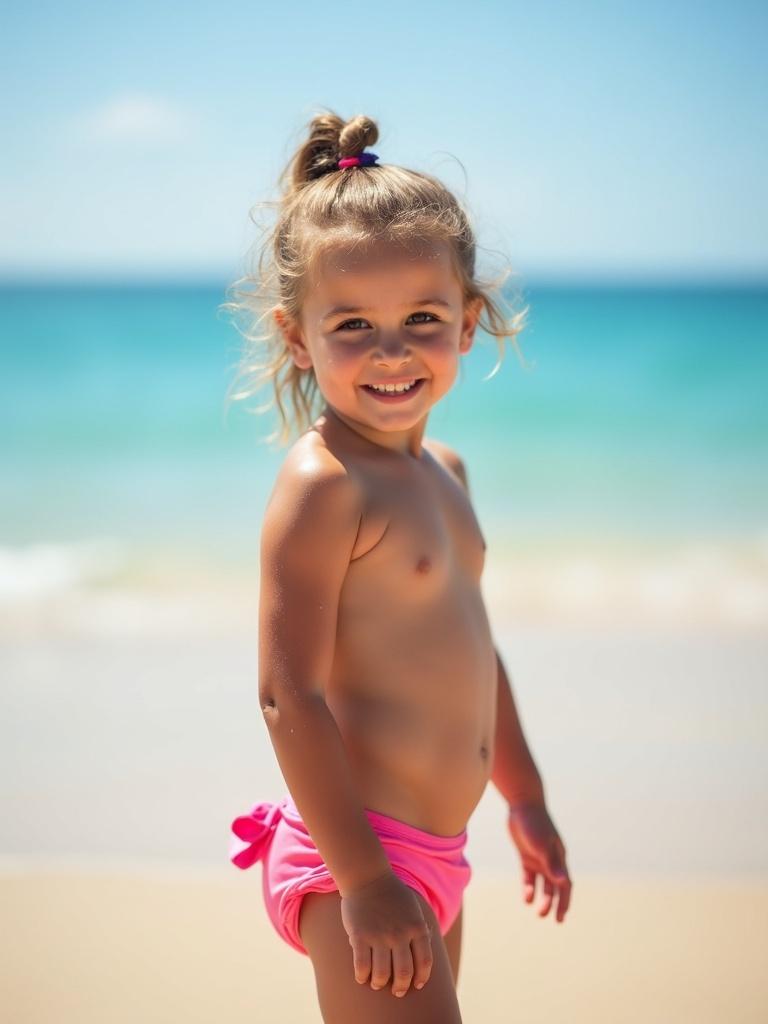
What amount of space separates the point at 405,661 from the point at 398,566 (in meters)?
0.13

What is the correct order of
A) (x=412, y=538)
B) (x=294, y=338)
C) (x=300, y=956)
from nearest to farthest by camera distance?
(x=412, y=538)
(x=294, y=338)
(x=300, y=956)

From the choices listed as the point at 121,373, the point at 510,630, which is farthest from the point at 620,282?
the point at 510,630

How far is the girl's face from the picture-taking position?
1643 millimetres

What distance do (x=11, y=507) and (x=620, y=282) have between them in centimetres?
1503

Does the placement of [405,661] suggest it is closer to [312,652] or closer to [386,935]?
[312,652]

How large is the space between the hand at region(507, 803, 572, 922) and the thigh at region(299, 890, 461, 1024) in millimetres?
356

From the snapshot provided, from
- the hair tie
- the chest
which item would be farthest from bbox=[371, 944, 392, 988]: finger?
the hair tie

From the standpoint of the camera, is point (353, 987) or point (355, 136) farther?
point (355, 136)

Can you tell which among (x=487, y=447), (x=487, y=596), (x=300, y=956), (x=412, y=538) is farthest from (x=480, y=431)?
(x=412, y=538)

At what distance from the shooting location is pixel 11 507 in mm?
7359

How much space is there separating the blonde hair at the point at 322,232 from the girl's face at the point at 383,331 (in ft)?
0.12

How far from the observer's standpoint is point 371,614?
161 centimetres

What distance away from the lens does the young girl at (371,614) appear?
1.48 m

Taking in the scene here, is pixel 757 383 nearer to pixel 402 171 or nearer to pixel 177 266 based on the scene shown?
pixel 402 171
